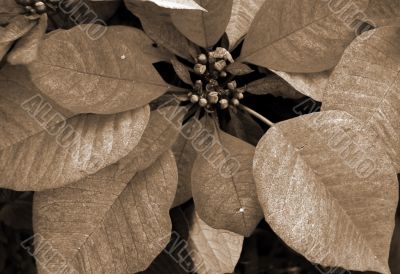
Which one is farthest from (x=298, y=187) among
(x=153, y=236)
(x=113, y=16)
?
(x=113, y=16)

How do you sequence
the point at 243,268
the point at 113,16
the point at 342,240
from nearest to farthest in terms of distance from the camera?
1. the point at 342,240
2. the point at 113,16
3. the point at 243,268

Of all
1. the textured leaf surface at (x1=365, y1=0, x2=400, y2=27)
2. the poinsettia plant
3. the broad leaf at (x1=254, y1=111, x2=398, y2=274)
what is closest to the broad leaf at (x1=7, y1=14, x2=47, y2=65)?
the poinsettia plant

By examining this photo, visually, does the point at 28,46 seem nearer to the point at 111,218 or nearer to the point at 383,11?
the point at 111,218

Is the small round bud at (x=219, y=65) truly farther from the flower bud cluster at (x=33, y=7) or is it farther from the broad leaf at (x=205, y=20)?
the flower bud cluster at (x=33, y=7)

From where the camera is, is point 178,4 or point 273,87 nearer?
point 178,4

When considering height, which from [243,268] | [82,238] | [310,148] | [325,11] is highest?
[325,11]

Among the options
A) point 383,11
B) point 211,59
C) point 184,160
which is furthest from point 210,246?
point 383,11

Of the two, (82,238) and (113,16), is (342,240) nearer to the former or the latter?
(82,238)

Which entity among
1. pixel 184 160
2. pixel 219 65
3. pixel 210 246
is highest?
pixel 219 65
